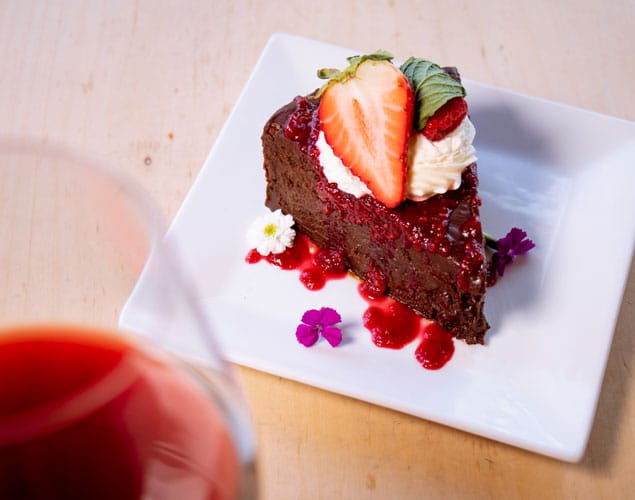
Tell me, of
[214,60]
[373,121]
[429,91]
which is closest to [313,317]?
[373,121]

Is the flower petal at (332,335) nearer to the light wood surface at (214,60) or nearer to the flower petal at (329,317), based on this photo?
the flower petal at (329,317)

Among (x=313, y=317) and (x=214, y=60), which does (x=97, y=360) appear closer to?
(x=313, y=317)

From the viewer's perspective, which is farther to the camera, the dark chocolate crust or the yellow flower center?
the yellow flower center

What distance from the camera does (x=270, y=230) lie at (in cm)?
221

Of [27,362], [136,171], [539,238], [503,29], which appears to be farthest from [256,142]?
[27,362]

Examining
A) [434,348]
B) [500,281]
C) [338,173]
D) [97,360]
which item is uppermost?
[97,360]

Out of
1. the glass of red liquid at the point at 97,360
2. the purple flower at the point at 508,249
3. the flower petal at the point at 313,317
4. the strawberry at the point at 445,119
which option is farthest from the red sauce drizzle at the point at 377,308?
the glass of red liquid at the point at 97,360

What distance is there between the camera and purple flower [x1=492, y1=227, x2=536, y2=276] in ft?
7.10

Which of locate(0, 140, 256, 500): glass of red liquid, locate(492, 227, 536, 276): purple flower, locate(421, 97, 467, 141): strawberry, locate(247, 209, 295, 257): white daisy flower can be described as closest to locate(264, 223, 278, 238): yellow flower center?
locate(247, 209, 295, 257): white daisy flower

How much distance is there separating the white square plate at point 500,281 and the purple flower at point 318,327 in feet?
0.06

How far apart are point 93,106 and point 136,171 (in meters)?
0.32

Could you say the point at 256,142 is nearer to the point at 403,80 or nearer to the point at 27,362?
the point at 403,80

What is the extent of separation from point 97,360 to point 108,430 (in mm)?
144

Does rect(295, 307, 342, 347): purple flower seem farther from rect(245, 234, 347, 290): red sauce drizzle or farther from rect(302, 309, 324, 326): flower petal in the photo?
rect(245, 234, 347, 290): red sauce drizzle
